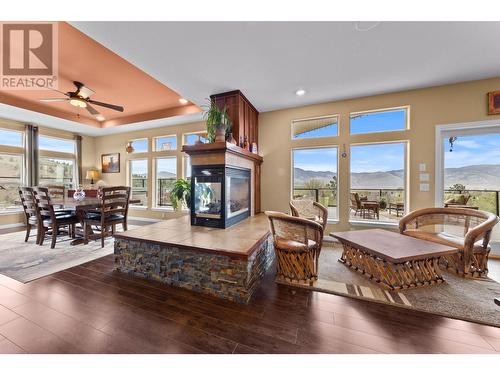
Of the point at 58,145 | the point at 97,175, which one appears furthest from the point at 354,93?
the point at 58,145

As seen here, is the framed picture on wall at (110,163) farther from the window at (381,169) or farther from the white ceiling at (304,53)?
the window at (381,169)

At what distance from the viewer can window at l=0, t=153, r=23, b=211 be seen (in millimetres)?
4832

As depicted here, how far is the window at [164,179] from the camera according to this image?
5.70 meters

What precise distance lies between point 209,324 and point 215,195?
5.78ft

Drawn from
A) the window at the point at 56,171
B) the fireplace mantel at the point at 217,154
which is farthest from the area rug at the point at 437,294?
the window at the point at 56,171

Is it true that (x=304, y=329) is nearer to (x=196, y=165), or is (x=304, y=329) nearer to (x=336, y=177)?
(x=196, y=165)

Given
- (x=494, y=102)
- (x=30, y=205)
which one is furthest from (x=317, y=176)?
(x=30, y=205)

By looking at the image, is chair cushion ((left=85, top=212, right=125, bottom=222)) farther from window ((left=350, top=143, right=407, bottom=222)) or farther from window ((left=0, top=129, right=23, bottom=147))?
window ((left=350, top=143, right=407, bottom=222))

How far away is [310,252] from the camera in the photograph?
2.20 meters

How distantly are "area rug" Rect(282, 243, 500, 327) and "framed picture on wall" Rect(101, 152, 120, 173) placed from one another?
22.5 feet

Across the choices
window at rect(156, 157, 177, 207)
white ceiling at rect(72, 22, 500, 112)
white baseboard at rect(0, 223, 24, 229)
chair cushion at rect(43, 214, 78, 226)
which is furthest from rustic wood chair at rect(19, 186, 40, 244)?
white ceiling at rect(72, 22, 500, 112)

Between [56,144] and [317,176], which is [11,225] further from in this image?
[317,176]

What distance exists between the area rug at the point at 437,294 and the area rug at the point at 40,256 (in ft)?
10.6
